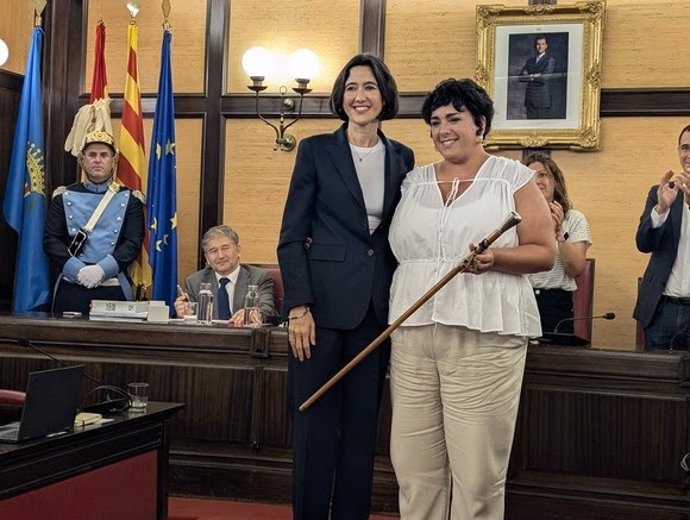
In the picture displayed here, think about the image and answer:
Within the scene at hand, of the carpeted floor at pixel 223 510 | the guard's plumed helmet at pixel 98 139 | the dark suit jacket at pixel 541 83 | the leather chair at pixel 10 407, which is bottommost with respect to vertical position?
the carpeted floor at pixel 223 510

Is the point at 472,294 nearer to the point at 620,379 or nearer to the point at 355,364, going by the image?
the point at 355,364

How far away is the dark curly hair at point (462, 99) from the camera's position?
2.61 meters

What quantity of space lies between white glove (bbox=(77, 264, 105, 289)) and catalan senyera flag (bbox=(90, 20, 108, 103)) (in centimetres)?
163

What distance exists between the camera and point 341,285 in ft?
8.76

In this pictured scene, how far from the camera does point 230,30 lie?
20.5 ft

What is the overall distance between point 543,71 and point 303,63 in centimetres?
142

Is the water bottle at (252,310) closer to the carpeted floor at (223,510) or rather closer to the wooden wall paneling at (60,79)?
the carpeted floor at (223,510)

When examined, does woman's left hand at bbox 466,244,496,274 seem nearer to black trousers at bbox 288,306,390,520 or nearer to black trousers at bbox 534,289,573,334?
black trousers at bbox 288,306,390,520

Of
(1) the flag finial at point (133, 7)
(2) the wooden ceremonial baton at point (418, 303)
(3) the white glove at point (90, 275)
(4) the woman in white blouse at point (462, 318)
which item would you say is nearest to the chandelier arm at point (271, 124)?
(1) the flag finial at point (133, 7)

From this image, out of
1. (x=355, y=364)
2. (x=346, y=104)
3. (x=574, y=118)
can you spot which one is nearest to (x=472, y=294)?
(x=355, y=364)

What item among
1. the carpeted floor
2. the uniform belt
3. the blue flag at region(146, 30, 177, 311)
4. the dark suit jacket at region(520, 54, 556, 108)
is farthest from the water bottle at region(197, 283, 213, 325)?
the dark suit jacket at region(520, 54, 556, 108)

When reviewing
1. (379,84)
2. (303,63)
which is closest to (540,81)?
(303,63)

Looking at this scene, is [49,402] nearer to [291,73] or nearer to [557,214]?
[557,214]

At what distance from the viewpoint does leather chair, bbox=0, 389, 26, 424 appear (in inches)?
110
